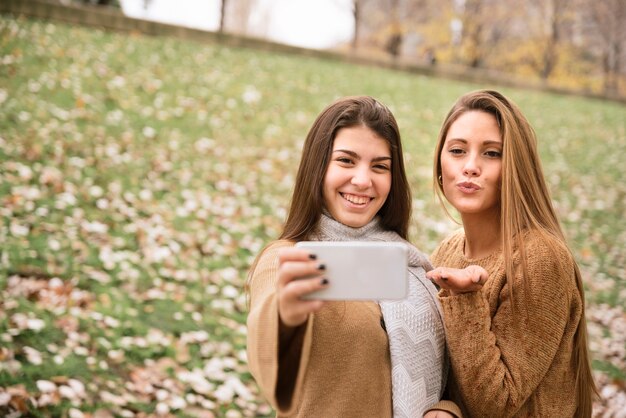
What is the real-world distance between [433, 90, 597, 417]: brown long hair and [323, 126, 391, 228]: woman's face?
446 mm

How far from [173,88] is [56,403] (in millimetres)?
6941

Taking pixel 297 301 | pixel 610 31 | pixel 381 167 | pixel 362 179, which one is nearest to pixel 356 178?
pixel 362 179

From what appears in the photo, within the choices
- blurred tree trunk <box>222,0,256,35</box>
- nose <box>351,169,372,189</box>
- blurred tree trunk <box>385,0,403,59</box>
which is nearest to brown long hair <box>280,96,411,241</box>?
nose <box>351,169,372,189</box>

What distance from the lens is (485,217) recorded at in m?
2.21

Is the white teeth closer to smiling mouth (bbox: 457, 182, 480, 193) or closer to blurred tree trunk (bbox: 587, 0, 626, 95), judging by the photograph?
smiling mouth (bbox: 457, 182, 480, 193)

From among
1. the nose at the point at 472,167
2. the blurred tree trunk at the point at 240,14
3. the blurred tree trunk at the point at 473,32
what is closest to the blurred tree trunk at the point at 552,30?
the blurred tree trunk at the point at 473,32

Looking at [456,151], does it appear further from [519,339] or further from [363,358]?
[363,358]

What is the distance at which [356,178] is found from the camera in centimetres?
187

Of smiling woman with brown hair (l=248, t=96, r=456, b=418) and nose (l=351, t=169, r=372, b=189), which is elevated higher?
nose (l=351, t=169, r=372, b=189)

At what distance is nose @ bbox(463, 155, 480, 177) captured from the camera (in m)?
2.07

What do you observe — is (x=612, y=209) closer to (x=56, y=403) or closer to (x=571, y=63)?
(x=56, y=403)

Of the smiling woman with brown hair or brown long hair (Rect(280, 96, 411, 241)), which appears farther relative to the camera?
brown long hair (Rect(280, 96, 411, 241))

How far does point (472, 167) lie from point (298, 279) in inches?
37.7

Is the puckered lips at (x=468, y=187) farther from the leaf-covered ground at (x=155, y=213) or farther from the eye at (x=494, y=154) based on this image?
the leaf-covered ground at (x=155, y=213)
